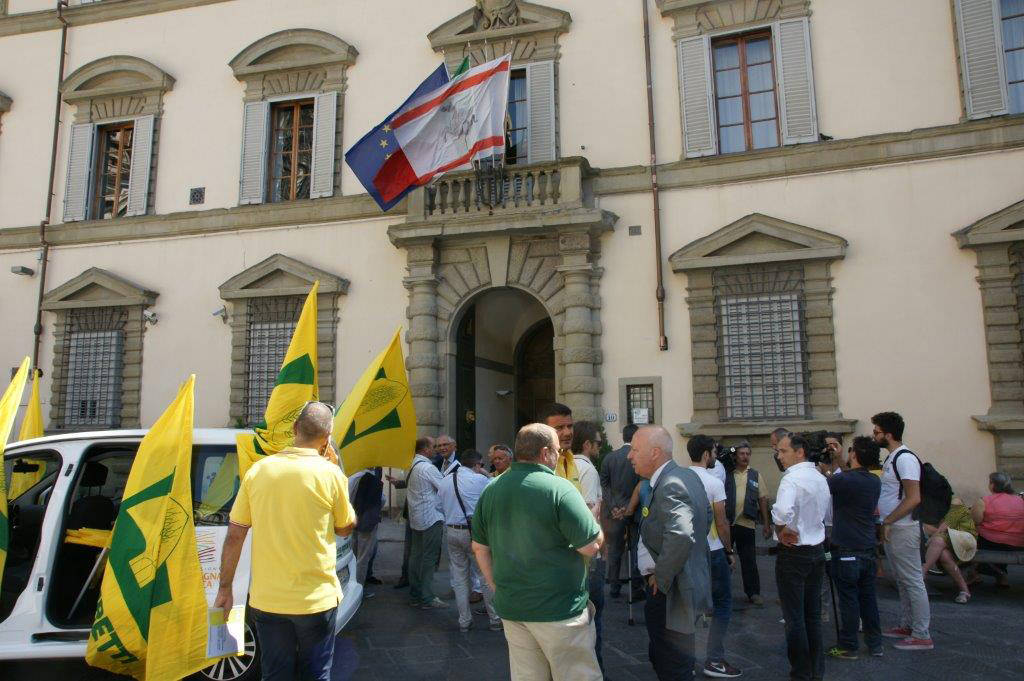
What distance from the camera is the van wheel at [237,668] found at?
4.73m

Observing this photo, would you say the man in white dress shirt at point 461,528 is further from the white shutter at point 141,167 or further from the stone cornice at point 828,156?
the white shutter at point 141,167

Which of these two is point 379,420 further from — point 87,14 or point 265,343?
point 87,14

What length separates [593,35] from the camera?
12562 millimetres

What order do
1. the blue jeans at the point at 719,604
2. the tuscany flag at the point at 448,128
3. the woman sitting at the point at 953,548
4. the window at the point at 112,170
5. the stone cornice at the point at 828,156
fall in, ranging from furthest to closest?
the window at the point at 112,170, the tuscany flag at the point at 448,128, the stone cornice at the point at 828,156, the woman sitting at the point at 953,548, the blue jeans at the point at 719,604

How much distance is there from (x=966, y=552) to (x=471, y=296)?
7.68 metres

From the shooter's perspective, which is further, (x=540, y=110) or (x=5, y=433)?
(x=540, y=110)

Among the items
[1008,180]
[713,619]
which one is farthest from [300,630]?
[1008,180]

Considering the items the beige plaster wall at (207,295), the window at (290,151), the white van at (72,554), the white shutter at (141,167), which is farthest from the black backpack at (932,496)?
the white shutter at (141,167)

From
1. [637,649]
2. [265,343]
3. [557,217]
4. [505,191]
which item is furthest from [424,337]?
[637,649]

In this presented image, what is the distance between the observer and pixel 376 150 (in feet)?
37.8

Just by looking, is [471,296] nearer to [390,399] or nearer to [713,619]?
[390,399]

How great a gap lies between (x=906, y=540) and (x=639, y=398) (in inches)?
223

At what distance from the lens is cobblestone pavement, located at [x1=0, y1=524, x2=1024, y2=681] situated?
5.31 m

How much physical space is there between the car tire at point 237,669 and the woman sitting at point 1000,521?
7.08 m
